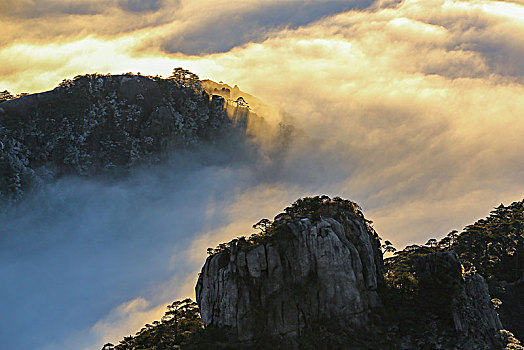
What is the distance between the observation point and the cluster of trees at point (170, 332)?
97.3 meters

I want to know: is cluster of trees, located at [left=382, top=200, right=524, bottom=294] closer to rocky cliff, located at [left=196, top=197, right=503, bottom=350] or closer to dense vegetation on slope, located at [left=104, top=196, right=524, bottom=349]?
dense vegetation on slope, located at [left=104, top=196, right=524, bottom=349]

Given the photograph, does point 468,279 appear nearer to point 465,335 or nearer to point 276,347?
point 465,335

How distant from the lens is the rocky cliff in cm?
8331

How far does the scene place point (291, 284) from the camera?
85.6 m

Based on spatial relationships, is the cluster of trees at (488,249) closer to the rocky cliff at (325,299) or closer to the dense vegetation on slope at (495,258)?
the dense vegetation on slope at (495,258)

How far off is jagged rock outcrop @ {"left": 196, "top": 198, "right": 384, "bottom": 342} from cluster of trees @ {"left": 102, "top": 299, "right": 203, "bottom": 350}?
12.0 meters

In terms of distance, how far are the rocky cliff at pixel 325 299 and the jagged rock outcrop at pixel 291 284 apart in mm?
146

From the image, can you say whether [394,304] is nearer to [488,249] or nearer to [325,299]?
[325,299]

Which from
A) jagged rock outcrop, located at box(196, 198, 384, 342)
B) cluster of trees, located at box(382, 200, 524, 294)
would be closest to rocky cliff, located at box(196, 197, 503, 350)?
jagged rock outcrop, located at box(196, 198, 384, 342)

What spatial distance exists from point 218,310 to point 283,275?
1103 centimetres

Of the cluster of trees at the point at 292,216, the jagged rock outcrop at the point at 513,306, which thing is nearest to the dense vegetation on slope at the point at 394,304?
the cluster of trees at the point at 292,216

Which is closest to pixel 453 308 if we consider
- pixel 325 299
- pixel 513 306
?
pixel 325 299

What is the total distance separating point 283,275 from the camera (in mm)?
86188

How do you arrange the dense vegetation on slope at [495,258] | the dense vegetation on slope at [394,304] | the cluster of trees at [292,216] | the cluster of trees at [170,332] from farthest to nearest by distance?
the dense vegetation on slope at [495,258]
the cluster of trees at [170,332]
the cluster of trees at [292,216]
the dense vegetation on slope at [394,304]
